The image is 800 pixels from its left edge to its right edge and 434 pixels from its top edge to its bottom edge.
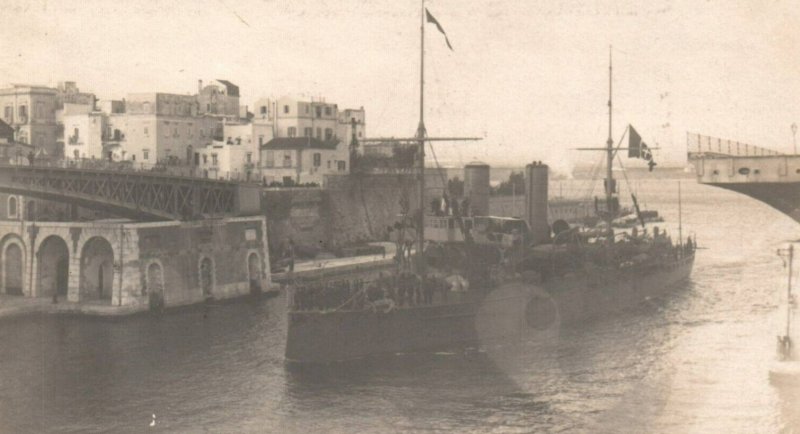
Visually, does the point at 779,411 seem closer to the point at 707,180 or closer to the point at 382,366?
the point at 707,180

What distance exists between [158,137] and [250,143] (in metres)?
7.12

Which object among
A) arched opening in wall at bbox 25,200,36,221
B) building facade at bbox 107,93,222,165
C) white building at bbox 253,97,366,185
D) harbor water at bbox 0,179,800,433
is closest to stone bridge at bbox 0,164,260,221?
arched opening in wall at bbox 25,200,36,221

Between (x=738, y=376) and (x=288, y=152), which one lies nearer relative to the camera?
(x=738, y=376)

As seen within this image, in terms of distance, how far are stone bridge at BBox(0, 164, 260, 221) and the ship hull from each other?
1611 centimetres

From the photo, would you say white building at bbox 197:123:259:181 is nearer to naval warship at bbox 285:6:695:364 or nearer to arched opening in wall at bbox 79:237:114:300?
arched opening in wall at bbox 79:237:114:300

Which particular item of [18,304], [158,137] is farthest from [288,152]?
[18,304]

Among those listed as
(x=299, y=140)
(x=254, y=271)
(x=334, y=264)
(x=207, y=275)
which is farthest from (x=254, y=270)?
(x=299, y=140)

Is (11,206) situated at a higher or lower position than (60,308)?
higher

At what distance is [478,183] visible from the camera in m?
48.6

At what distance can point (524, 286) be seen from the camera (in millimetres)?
37250

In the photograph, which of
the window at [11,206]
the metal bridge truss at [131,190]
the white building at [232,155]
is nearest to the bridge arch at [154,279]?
the metal bridge truss at [131,190]

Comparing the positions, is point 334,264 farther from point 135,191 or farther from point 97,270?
point 97,270

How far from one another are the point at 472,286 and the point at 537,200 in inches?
619

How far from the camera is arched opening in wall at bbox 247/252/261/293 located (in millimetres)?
46625
